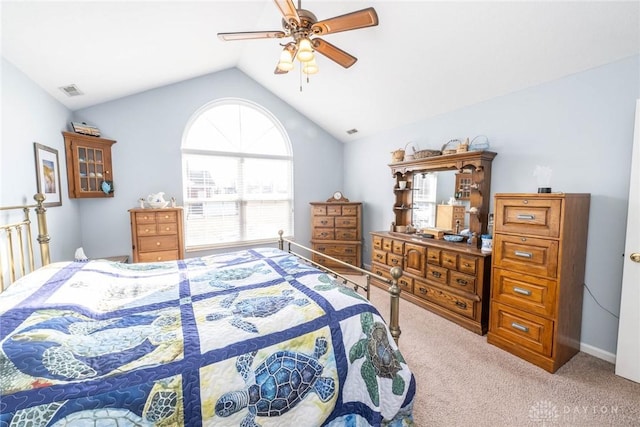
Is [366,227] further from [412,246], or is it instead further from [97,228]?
[97,228]

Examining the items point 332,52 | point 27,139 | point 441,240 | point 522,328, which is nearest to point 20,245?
point 27,139

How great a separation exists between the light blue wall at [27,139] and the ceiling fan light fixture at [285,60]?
2127 mm

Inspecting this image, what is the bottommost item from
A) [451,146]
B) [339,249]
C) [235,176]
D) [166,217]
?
[339,249]

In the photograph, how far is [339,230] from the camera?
15.5 ft

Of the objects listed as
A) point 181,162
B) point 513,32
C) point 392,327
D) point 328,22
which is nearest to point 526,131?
point 513,32

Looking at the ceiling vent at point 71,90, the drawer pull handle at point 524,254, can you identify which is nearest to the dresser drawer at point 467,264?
the drawer pull handle at point 524,254

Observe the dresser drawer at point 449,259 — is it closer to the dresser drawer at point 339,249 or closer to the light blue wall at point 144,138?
the dresser drawer at point 339,249

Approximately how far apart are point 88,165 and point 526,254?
497 cm

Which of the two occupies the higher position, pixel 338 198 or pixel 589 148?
pixel 589 148

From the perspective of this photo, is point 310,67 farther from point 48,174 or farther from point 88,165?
point 88,165

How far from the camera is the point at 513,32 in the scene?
2.24 metres

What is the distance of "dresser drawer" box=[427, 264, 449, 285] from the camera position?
3.07 m

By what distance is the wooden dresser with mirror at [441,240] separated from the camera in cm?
281

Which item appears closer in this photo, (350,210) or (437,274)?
(437,274)
